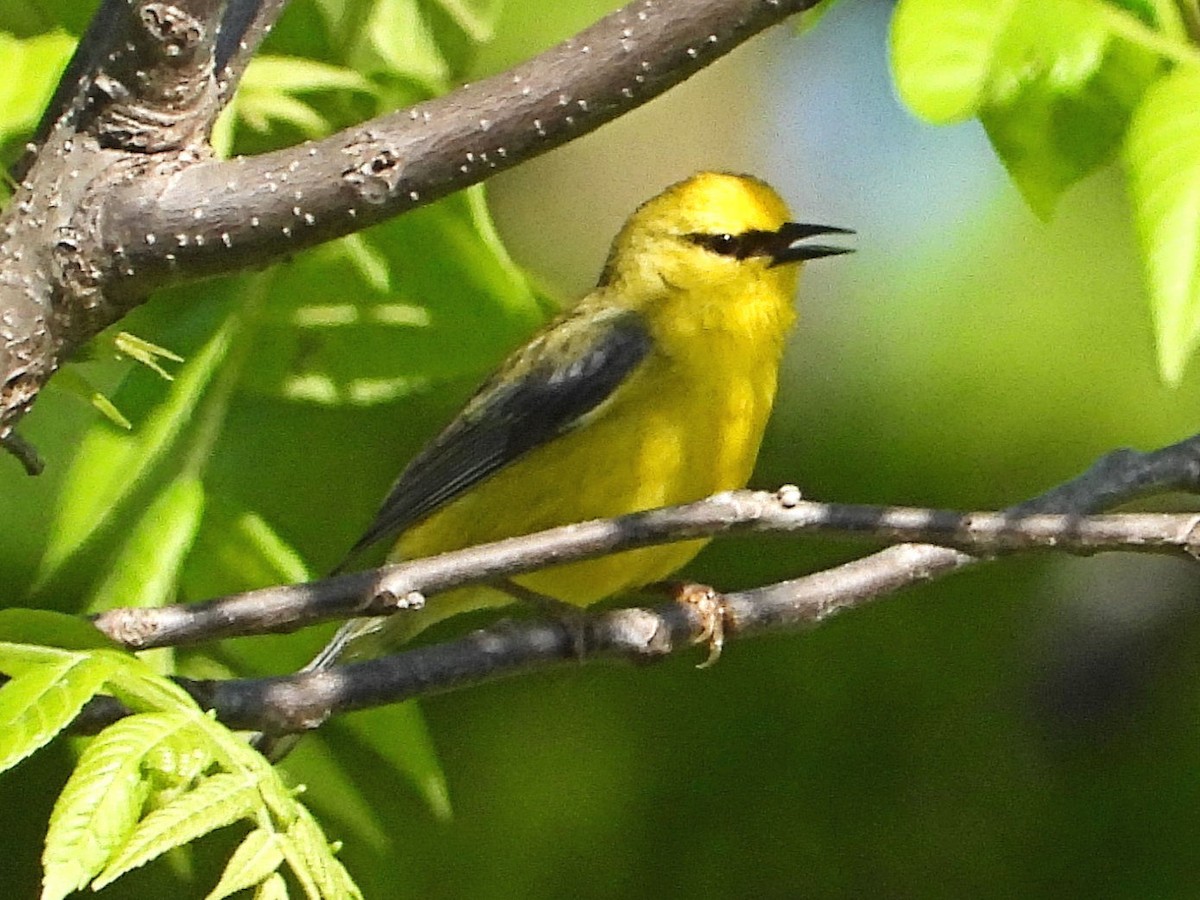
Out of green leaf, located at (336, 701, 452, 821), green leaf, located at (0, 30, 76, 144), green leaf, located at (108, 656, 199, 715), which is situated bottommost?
green leaf, located at (336, 701, 452, 821)

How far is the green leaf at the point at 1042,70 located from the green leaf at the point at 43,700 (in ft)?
3.77

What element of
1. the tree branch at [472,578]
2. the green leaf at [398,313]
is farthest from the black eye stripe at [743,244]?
the tree branch at [472,578]

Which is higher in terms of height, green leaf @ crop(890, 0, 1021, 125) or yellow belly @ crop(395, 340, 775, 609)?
green leaf @ crop(890, 0, 1021, 125)

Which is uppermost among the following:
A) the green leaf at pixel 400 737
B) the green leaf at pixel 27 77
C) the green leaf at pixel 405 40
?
the green leaf at pixel 405 40

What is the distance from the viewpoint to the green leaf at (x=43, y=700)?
1.43 meters

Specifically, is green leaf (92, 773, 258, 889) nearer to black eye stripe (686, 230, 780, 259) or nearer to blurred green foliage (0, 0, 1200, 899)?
blurred green foliage (0, 0, 1200, 899)

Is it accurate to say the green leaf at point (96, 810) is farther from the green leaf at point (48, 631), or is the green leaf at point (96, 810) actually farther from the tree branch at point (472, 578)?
the tree branch at point (472, 578)

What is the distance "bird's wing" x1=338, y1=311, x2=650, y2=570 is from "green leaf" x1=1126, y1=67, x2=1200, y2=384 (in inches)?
64.3

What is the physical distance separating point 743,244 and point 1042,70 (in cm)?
164

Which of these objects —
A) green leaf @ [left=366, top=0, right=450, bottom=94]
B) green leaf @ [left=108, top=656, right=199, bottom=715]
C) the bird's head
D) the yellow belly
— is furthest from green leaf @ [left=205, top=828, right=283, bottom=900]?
the bird's head

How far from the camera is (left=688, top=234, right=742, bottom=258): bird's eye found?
3820 mm

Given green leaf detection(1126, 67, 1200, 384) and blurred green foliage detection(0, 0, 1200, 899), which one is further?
blurred green foliage detection(0, 0, 1200, 899)

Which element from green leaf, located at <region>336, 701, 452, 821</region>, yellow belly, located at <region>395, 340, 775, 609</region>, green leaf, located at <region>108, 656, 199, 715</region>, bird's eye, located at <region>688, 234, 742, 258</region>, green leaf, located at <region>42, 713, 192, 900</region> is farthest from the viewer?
bird's eye, located at <region>688, 234, 742, 258</region>

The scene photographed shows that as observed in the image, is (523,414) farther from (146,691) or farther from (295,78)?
(146,691)
